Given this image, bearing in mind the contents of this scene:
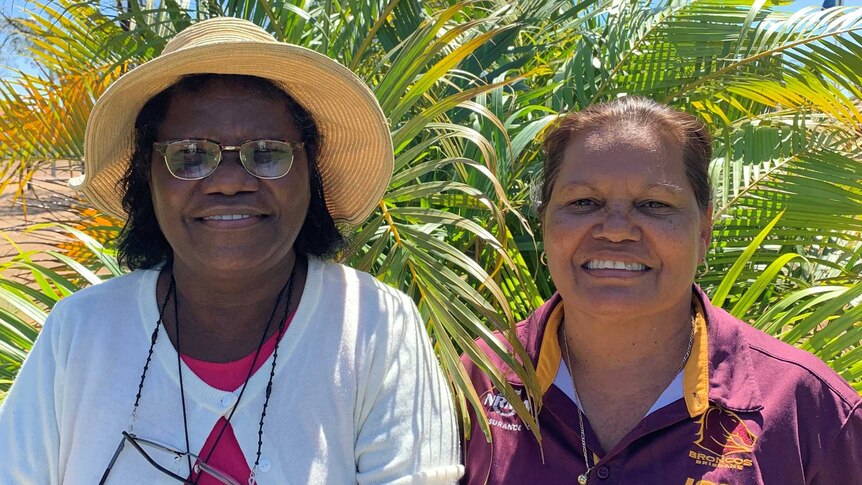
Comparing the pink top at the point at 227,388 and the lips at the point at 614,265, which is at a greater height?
the lips at the point at 614,265

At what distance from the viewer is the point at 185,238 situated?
191cm

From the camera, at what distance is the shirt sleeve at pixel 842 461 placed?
1.80 meters

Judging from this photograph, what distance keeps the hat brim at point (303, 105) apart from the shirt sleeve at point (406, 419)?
44 centimetres

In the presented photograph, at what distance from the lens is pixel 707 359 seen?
6.48 feet

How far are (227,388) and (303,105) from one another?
69cm

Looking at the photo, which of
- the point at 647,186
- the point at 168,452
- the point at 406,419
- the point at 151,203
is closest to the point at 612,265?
the point at 647,186

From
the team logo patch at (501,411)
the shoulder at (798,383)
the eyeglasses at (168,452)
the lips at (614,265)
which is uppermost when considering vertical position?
the lips at (614,265)

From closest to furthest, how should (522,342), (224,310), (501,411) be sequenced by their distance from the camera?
1. (224,310)
2. (501,411)
3. (522,342)

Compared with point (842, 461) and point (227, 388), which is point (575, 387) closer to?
point (842, 461)

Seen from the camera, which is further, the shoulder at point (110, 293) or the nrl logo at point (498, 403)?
the nrl logo at point (498, 403)

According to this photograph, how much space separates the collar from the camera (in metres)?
1.88

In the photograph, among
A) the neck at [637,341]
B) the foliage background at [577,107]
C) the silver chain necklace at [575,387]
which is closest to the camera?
the silver chain necklace at [575,387]

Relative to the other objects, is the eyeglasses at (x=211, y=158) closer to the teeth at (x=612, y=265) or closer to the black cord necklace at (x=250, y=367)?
the black cord necklace at (x=250, y=367)

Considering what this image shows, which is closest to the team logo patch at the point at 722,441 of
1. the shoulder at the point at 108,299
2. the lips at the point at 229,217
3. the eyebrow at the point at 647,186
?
the eyebrow at the point at 647,186
